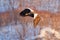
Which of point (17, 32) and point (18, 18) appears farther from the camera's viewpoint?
point (18, 18)

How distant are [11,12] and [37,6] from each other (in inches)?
12.1

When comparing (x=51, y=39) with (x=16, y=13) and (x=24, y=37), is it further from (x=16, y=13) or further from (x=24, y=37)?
(x=16, y=13)

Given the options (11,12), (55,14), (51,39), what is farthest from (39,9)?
(51,39)

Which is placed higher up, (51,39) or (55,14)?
(55,14)

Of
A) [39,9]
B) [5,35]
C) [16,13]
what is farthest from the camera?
[39,9]

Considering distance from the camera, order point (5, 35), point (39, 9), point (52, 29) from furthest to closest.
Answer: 1. point (39, 9)
2. point (52, 29)
3. point (5, 35)

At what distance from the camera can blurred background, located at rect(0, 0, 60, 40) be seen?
3.05 ft

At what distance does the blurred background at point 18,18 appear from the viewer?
0.93 metres

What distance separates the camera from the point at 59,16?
Result: 1.19 meters

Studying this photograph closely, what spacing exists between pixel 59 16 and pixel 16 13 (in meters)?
0.43

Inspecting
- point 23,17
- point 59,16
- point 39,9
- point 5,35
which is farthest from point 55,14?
point 5,35

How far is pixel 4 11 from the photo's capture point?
119 centimetres

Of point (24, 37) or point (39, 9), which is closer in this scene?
point (24, 37)

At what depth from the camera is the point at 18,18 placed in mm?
1070
